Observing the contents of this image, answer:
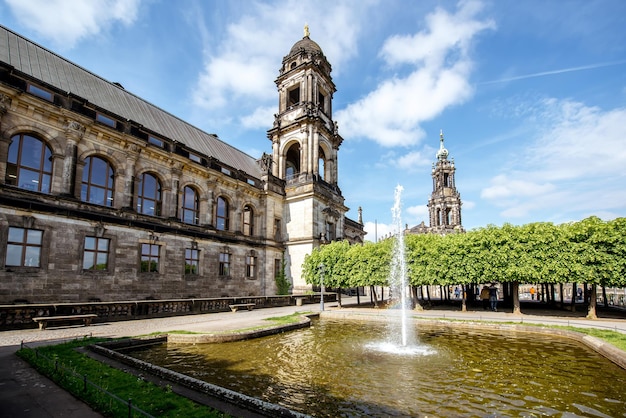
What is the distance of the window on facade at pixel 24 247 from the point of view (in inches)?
679

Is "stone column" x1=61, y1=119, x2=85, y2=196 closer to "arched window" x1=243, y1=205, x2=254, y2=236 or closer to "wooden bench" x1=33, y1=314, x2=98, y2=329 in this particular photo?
"wooden bench" x1=33, y1=314, x2=98, y2=329

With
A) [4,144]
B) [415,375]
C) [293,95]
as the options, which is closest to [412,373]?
[415,375]

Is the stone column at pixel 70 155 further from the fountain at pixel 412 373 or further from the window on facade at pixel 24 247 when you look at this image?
the fountain at pixel 412 373

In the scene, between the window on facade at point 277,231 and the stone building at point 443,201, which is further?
the stone building at point 443,201

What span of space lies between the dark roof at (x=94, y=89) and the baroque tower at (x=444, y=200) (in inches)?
2339

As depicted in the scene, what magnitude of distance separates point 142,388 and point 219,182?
1023 inches

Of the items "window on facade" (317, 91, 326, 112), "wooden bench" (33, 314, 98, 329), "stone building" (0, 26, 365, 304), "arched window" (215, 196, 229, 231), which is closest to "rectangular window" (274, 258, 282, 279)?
"stone building" (0, 26, 365, 304)

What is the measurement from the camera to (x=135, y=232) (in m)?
23.2

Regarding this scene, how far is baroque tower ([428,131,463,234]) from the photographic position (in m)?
79.4

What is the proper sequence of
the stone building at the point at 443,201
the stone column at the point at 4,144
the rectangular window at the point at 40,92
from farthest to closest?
the stone building at the point at 443,201, the rectangular window at the point at 40,92, the stone column at the point at 4,144

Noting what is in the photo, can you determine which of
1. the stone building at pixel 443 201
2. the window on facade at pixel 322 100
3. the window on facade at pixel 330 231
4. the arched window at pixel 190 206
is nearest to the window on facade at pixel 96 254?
the arched window at pixel 190 206

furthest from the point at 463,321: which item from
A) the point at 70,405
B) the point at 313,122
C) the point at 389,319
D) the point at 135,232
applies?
the point at 313,122

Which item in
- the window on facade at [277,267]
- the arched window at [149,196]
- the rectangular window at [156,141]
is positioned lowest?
the window on facade at [277,267]

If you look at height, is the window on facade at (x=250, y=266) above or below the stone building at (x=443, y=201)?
below
